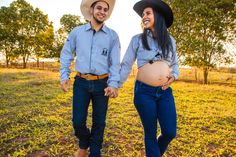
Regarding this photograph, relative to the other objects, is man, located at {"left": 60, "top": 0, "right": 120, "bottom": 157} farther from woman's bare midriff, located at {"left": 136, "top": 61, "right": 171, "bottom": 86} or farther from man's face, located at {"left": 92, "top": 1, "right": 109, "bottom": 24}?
woman's bare midriff, located at {"left": 136, "top": 61, "right": 171, "bottom": 86}

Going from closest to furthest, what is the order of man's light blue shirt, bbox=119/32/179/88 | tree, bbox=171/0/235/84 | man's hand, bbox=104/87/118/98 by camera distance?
man's light blue shirt, bbox=119/32/179/88 → man's hand, bbox=104/87/118/98 → tree, bbox=171/0/235/84

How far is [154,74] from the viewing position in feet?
12.6

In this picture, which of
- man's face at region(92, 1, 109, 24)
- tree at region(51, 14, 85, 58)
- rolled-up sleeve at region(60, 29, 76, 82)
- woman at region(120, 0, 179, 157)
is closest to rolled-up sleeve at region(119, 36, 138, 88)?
woman at region(120, 0, 179, 157)

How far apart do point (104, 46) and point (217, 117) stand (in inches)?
245

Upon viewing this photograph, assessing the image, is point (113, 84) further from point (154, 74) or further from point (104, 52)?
point (154, 74)

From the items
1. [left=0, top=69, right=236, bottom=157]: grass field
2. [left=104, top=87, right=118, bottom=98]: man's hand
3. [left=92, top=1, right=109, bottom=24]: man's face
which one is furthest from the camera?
[left=0, top=69, right=236, bottom=157]: grass field

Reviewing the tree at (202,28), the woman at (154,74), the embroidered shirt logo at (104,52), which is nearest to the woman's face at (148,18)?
the woman at (154,74)

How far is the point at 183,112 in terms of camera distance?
376 inches

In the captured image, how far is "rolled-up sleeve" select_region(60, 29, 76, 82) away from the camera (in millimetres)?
4199

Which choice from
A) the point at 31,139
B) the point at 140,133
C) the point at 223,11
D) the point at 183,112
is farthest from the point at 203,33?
the point at 31,139

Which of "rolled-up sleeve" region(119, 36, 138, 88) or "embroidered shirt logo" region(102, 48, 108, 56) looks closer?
"rolled-up sleeve" region(119, 36, 138, 88)

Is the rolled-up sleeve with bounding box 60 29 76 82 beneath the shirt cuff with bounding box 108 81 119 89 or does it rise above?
above

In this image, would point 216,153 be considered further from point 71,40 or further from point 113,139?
point 71,40

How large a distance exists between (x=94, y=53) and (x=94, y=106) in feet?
2.67
